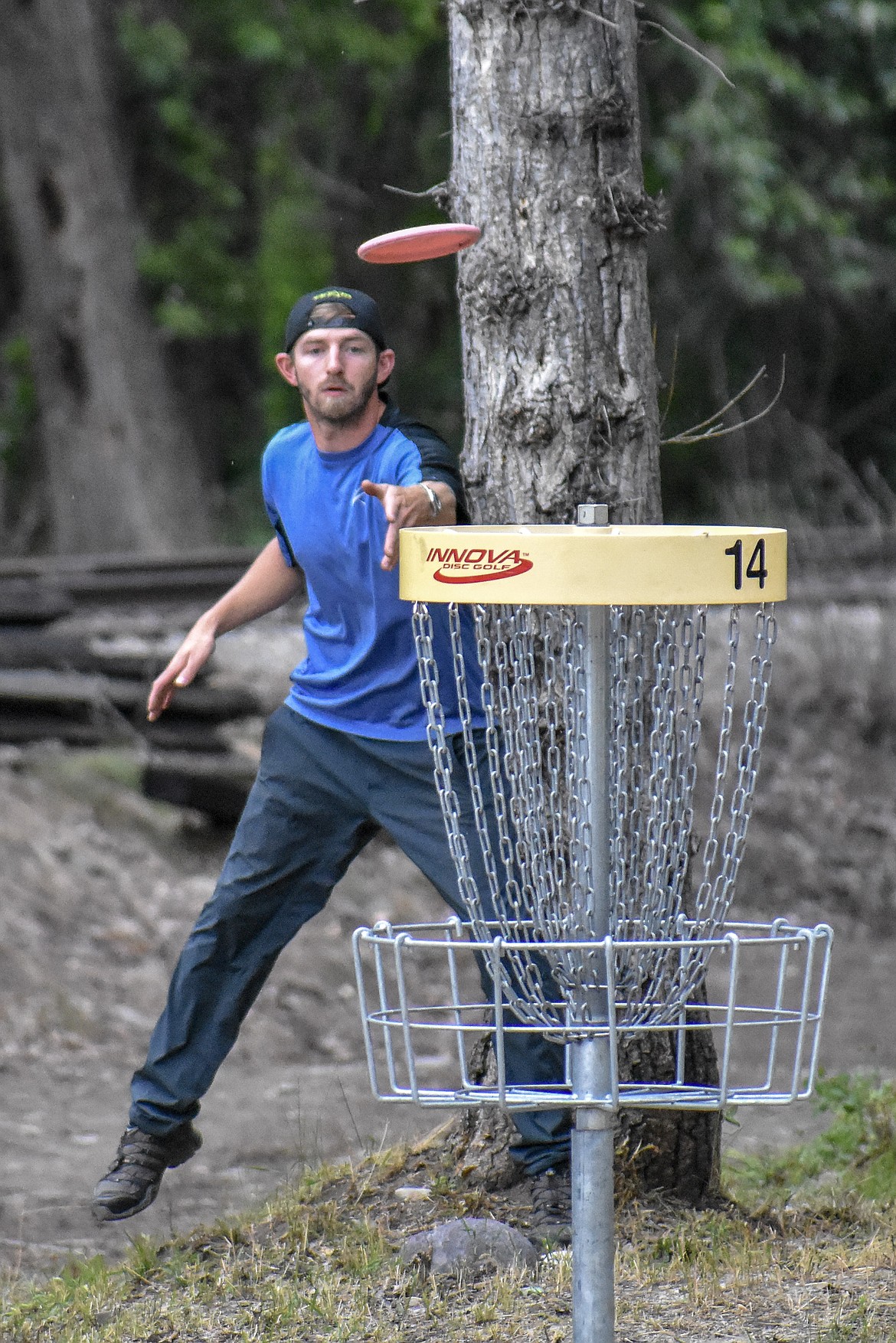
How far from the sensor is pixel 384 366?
4277mm

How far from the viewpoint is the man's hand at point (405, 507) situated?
3586mm

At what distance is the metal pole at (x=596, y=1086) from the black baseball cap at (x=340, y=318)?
128 centimetres

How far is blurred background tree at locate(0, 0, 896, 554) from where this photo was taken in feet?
48.3

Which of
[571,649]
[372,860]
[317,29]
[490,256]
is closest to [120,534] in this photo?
[317,29]

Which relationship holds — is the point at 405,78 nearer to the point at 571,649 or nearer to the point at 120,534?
the point at 120,534

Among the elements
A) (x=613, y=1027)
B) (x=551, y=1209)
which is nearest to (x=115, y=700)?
(x=551, y=1209)

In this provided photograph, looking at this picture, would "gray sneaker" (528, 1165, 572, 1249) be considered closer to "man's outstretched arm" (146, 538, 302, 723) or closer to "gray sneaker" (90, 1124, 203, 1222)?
"gray sneaker" (90, 1124, 203, 1222)

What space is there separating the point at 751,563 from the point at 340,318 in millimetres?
1584

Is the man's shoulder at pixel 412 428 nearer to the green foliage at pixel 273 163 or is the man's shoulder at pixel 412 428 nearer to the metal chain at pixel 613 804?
the metal chain at pixel 613 804

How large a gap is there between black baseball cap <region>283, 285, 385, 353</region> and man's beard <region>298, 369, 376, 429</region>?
113mm

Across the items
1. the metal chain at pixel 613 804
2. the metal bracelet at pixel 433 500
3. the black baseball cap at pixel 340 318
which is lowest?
the metal chain at pixel 613 804

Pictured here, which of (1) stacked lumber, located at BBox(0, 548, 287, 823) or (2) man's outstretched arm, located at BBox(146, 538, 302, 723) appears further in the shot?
(1) stacked lumber, located at BBox(0, 548, 287, 823)

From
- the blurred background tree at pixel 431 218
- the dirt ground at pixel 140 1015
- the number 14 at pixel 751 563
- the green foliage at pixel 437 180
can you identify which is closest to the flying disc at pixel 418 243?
the number 14 at pixel 751 563

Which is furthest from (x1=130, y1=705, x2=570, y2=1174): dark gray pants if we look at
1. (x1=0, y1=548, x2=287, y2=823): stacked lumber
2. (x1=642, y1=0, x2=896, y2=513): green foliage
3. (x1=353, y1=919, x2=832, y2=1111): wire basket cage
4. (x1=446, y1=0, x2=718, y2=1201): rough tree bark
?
(x1=642, y1=0, x2=896, y2=513): green foliage
